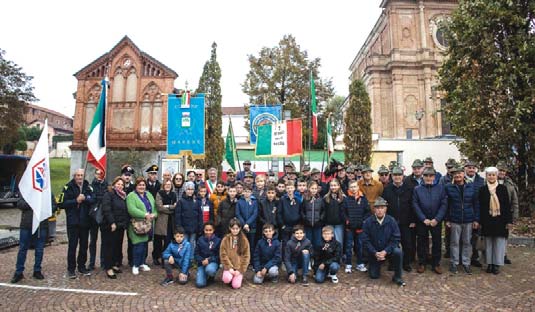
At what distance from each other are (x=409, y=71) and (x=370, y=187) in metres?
36.1

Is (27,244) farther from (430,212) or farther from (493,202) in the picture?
(493,202)

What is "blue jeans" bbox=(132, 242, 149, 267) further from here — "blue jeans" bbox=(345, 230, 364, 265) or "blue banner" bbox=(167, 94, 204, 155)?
"blue banner" bbox=(167, 94, 204, 155)

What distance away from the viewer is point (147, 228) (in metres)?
7.12

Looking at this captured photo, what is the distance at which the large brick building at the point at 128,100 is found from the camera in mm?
26719

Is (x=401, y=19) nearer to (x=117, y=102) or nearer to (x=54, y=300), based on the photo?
(x=117, y=102)

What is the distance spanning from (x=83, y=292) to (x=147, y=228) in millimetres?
1567

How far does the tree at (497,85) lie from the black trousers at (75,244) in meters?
11.9

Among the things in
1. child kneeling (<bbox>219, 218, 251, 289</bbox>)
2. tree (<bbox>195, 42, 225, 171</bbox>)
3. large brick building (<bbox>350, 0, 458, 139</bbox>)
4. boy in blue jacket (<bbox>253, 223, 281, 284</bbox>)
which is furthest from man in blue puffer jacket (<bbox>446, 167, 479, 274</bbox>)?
large brick building (<bbox>350, 0, 458, 139</bbox>)

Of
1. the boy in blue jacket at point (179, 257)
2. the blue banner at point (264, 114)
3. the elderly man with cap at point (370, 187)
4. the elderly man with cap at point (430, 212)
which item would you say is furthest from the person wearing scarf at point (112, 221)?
the blue banner at point (264, 114)

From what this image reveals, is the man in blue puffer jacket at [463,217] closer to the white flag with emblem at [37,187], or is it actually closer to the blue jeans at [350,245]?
the blue jeans at [350,245]

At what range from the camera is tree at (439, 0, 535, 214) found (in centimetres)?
1148

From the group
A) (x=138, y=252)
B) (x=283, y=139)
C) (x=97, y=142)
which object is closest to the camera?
(x=138, y=252)

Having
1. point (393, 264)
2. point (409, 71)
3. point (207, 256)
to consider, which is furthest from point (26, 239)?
point (409, 71)

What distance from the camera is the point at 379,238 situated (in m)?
6.84
